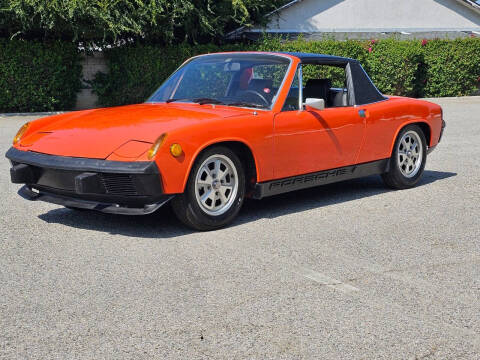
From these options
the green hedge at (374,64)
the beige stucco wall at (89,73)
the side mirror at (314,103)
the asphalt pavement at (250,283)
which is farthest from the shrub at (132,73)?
the side mirror at (314,103)

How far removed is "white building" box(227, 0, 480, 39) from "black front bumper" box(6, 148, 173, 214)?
25.4 metres

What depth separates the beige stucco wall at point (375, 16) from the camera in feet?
106

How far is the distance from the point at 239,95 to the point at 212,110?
468 millimetres

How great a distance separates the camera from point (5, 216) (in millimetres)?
6516

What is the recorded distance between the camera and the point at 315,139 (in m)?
6.65

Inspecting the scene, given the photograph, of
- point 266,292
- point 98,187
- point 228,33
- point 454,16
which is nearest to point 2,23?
point 228,33

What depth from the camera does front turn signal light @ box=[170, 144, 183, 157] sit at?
17.7 feet

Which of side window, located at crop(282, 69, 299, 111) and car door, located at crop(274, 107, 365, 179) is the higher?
side window, located at crop(282, 69, 299, 111)

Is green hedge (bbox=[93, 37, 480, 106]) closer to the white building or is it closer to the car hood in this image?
the white building

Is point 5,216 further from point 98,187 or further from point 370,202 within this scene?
point 370,202

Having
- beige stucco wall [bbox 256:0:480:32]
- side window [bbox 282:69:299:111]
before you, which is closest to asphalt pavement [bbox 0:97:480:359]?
side window [bbox 282:69:299:111]

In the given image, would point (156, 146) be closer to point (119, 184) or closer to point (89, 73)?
point (119, 184)

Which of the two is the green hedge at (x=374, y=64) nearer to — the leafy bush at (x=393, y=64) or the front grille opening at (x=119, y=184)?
the leafy bush at (x=393, y=64)

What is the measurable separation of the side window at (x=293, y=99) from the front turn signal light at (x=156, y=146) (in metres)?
1.52
